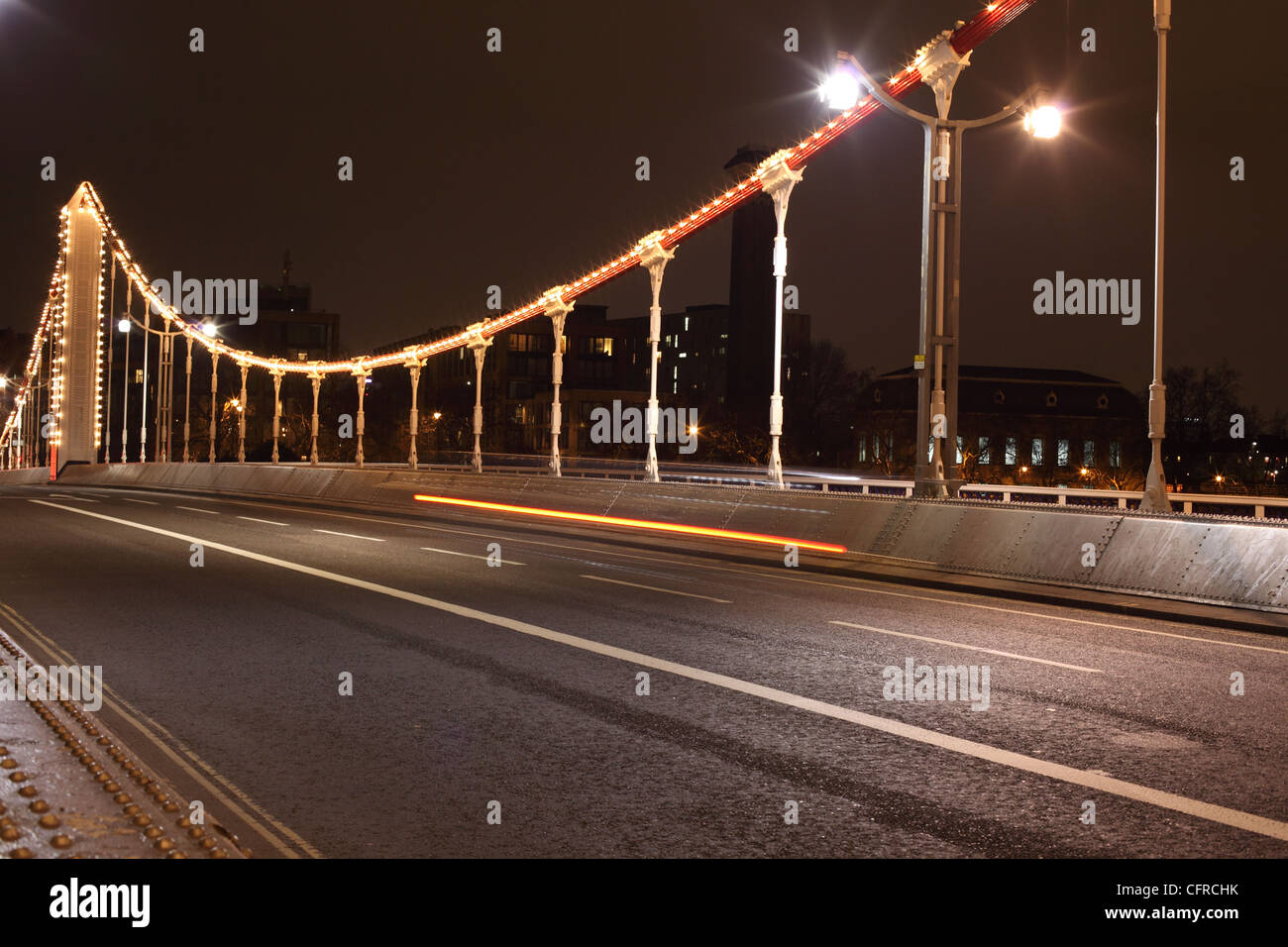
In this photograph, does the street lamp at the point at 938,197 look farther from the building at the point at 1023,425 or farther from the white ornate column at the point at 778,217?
the building at the point at 1023,425

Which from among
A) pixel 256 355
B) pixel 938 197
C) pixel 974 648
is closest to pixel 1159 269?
pixel 938 197

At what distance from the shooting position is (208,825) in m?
5.03

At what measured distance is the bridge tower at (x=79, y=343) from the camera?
72.7m

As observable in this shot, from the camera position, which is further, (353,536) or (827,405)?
(827,405)

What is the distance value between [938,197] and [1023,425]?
98.2 meters

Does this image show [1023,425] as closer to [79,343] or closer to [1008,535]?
[79,343]

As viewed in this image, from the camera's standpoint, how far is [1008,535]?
16250 mm

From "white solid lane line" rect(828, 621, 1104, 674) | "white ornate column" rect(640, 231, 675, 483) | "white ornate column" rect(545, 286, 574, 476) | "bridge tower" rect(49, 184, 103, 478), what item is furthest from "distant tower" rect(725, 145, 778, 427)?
"white solid lane line" rect(828, 621, 1104, 674)

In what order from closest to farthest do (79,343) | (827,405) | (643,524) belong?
(643,524) < (79,343) < (827,405)

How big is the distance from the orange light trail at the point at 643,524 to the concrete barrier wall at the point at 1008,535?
0.43ft

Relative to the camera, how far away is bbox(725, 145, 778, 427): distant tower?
135m

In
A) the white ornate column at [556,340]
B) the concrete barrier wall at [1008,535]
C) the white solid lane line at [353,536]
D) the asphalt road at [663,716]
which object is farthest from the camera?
the white ornate column at [556,340]

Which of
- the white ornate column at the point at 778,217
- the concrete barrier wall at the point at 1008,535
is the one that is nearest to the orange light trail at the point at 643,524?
the concrete barrier wall at the point at 1008,535
